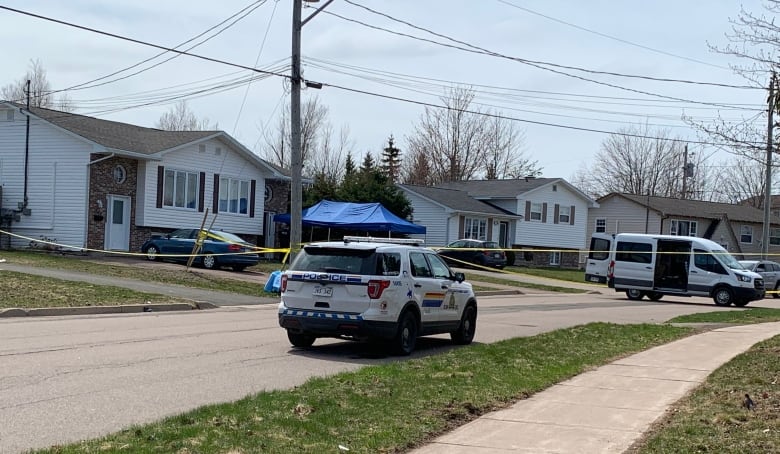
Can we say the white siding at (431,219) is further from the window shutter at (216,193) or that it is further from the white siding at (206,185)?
the window shutter at (216,193)

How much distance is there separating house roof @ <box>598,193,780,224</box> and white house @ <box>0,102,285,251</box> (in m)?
33.0

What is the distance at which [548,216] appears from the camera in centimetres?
5859

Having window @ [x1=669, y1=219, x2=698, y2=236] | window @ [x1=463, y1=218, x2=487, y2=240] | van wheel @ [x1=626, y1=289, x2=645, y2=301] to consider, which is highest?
window @ [x1=669, y1=219, x2=698, y2=236]

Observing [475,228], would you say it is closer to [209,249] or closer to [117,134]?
[117,134]

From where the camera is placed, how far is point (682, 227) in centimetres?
6384

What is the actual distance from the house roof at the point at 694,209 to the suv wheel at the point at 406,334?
1906 inches

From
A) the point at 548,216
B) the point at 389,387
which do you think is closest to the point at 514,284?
the point at 548,216

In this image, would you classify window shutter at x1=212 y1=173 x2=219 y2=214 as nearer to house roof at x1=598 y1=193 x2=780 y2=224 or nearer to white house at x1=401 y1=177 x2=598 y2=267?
white house at x1=401 y1=177 x2=598 y2=267

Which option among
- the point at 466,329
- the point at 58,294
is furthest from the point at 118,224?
the point at 466,329

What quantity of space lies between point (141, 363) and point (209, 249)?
2095 centimetres

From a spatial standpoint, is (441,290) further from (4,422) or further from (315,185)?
(315,185)

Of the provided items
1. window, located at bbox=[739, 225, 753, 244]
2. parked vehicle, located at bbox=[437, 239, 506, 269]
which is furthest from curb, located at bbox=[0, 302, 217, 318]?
window, located at bbox=[739, 225, 753, 244]

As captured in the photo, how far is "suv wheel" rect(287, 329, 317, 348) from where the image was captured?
548 inches

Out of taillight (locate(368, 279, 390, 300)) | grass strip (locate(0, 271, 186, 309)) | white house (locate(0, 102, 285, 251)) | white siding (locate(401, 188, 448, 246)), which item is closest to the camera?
taillight (locate(368, 279, 390, 300))
